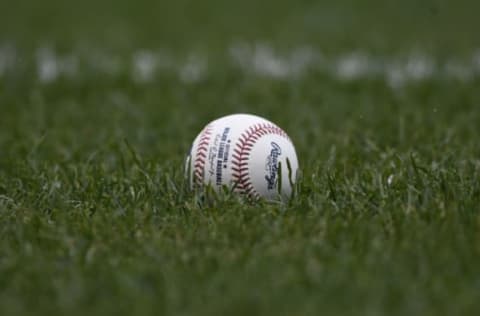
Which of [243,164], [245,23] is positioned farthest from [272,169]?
[245,23]

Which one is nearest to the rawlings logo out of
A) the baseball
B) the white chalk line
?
the baseball

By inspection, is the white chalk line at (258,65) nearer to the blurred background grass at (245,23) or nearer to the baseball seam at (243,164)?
the blurred background grass at (245,23)

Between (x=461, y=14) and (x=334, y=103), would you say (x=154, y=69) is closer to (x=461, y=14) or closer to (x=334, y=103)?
(x=334, y=103)

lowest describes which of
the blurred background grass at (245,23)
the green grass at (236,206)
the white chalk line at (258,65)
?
the green grass at (236,206)

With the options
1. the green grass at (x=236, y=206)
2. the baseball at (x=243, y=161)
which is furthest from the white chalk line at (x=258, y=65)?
the baseball at (x=243, y=161)

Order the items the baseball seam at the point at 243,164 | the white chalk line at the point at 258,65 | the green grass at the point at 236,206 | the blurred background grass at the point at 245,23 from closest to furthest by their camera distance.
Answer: the green grass at the point at 236,206 → the baseball seam at the point at 243,164 → the white chalk line at the point at 258,65 → the blurred background grass at the point at 245,23

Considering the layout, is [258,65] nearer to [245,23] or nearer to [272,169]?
[245,23]
